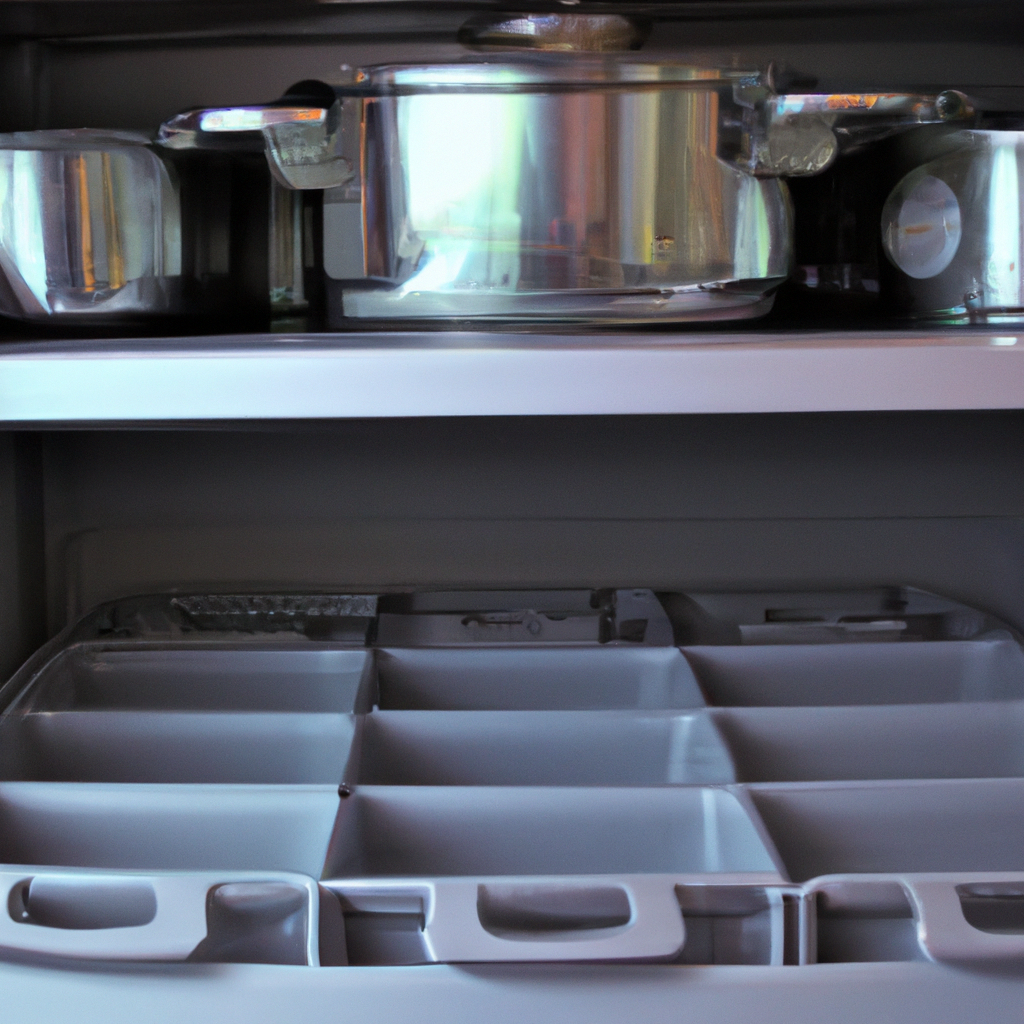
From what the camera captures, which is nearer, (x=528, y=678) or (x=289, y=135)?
(x=289, y=135)

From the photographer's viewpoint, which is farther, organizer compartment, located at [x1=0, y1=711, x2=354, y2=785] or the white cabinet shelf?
organizer compartment, located at [x1=0, y1=711, x2=354, y2=785]

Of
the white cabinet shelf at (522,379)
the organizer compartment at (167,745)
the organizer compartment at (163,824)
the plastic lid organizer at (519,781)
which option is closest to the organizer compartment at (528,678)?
the plastic lid organizer at (519,781)

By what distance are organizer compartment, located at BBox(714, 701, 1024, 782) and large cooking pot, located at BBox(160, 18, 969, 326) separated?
1.04 ft

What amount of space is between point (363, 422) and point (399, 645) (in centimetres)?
24

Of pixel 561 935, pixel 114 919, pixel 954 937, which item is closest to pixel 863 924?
pixel 954 937

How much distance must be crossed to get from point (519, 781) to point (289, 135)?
469 millimetres

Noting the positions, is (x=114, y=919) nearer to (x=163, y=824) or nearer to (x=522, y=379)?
(x=163, y=824)

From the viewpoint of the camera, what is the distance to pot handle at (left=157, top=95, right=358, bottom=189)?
21.4 inches

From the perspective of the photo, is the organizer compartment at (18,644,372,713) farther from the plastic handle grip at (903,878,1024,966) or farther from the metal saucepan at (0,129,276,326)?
the plastic handle grip at (903,878,1024,966)

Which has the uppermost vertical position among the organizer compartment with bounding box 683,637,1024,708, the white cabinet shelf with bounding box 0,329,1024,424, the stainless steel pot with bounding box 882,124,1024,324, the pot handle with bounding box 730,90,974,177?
the pot handle with bounding box 730,90,974,177

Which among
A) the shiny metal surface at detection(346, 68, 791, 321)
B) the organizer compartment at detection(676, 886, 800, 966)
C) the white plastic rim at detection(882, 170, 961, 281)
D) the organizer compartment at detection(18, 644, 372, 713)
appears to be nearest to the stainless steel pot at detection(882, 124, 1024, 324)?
the white plastic rim at detection(882, 170, 961, 281)

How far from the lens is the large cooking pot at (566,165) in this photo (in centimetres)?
56

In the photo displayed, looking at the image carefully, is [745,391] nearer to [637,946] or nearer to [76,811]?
[637,946]

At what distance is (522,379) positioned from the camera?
54 cm
